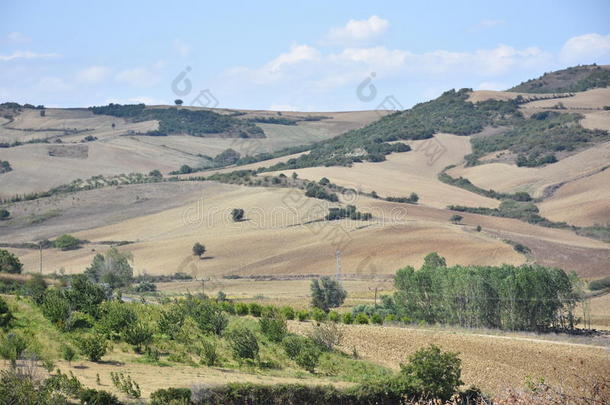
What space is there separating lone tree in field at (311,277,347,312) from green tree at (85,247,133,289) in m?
18.1

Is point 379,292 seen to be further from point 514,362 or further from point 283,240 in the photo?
point 514,362

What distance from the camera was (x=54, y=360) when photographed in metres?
28.7

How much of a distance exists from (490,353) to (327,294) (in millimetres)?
25107

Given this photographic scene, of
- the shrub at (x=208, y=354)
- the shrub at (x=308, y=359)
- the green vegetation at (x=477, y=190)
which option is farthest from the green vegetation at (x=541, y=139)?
the shrub at (x=208, y=354)

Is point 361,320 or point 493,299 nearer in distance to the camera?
point 361,320

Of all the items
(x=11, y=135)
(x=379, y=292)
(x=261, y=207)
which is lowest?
(x=379, y=292)

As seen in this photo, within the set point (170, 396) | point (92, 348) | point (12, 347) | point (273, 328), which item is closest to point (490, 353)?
point (273, 328)

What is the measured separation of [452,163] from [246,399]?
492 ft

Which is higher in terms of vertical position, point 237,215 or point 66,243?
point 237,215

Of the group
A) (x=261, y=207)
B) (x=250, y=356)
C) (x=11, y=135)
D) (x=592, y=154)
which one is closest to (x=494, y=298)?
(x=250, y=356)

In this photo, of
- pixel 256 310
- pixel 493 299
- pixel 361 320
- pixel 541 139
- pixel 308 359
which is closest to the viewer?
pixel 308 359

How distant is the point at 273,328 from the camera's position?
3878cm

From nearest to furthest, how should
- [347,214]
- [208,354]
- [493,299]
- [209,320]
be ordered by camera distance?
1. [208,354]
2. [209,320]
3. [493,299]
4. [347,214]

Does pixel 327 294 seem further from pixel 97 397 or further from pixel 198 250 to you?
pixel 97 397
